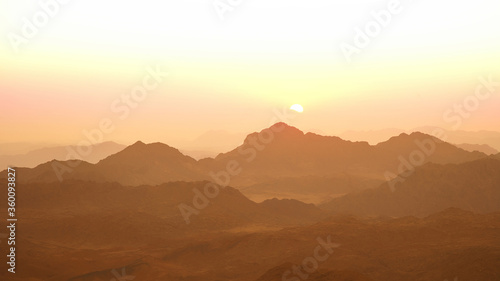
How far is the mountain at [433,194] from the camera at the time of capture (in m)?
60.1

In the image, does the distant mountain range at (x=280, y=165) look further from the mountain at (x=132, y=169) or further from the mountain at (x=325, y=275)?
the mountain at (x=325, y=275)

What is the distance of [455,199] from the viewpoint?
2394 inches

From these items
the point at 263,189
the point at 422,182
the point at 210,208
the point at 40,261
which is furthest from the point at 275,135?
the point at 40,261

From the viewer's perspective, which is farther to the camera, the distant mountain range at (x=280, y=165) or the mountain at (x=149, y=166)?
the mountain at (x=149, y=166)

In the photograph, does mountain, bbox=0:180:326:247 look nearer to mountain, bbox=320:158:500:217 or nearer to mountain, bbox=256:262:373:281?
mountain, bbox=320:158:500:217

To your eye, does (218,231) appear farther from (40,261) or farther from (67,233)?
(40,261)
